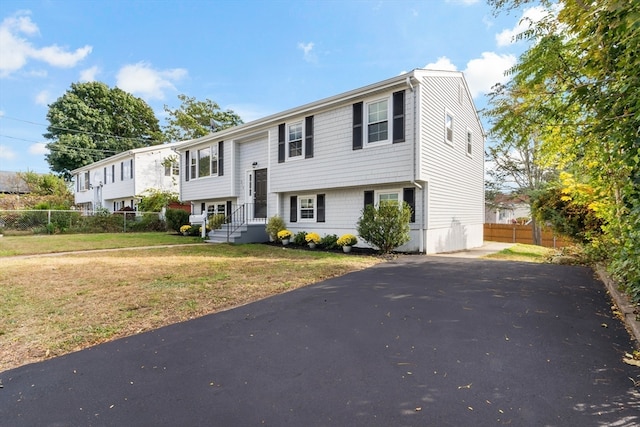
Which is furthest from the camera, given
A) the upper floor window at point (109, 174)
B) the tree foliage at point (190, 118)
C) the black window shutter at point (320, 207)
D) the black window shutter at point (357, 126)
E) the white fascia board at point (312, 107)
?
the tree foliage at point (190, 118)

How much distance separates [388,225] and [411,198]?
1717 mm

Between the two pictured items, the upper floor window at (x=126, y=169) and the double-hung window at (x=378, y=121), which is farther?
the upper floor window at (x=126, y=169)

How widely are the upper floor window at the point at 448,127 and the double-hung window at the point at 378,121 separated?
277cm

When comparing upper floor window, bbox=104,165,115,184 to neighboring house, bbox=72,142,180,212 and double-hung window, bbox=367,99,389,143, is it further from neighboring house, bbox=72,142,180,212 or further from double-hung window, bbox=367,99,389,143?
double-hung window, bbox=367,99,389,143

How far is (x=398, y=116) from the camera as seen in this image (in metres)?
10.4

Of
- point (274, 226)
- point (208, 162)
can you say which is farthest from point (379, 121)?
point (208, 162)

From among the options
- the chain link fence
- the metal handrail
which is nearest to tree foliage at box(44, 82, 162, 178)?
the chain link fence

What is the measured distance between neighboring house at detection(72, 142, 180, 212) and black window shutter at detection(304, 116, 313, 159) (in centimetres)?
1355

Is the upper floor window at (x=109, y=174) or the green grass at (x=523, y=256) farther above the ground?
the upper floor window at (x=109, y=174)

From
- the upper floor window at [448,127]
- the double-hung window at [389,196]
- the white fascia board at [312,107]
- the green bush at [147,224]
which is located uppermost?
the white fascia board at [312,107]

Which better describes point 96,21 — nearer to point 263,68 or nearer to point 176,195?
point 263,68

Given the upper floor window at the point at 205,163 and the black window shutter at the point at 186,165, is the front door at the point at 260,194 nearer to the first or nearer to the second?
the upper floor window at the point at 205,163

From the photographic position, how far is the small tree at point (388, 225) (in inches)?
384

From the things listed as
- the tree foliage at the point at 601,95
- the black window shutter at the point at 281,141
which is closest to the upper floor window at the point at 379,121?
the black window shutter at the point at 281,141
